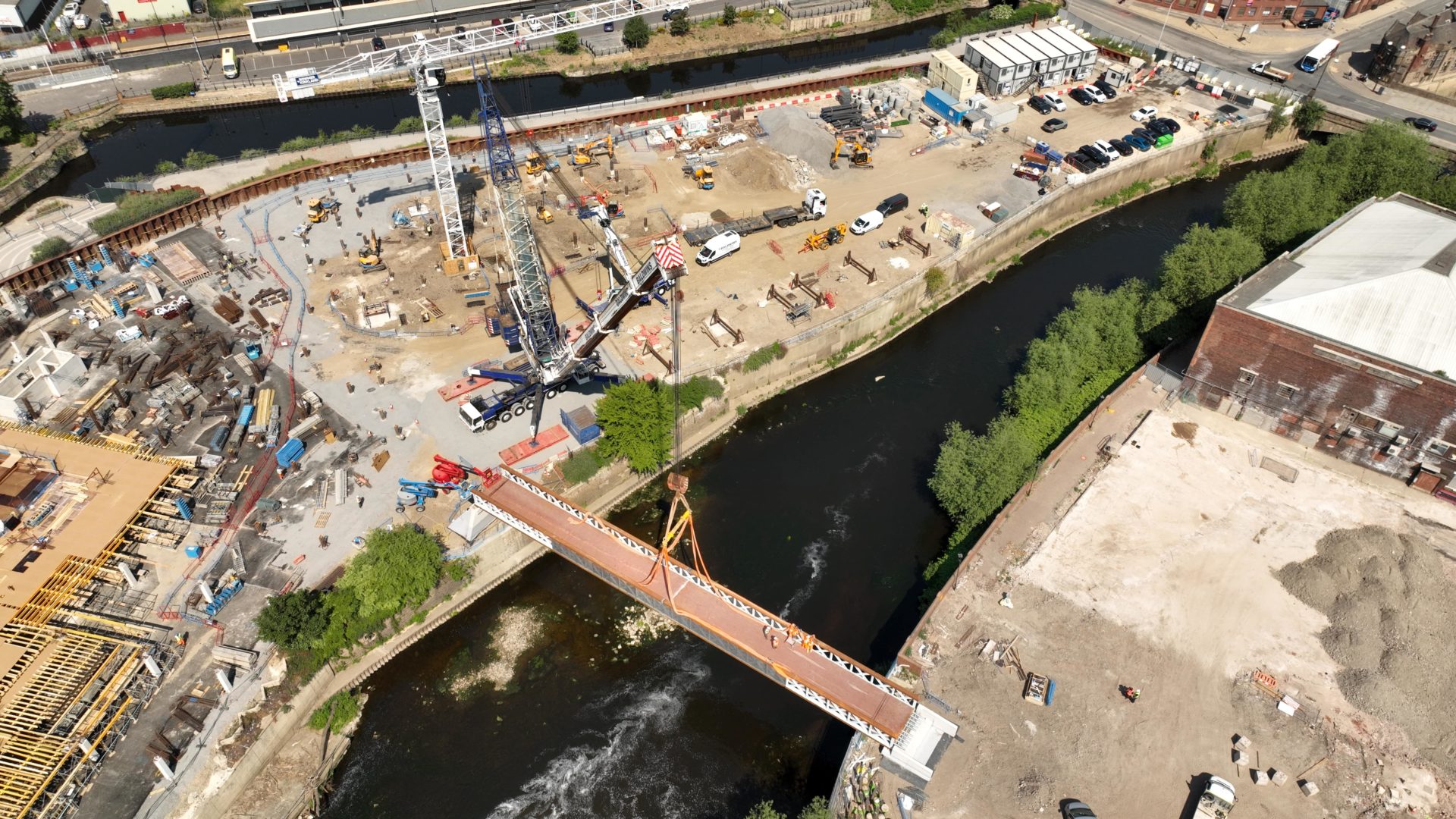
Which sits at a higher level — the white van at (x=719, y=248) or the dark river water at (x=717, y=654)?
the white van at (x=719, y=248)

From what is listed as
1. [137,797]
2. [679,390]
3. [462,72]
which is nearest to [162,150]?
[462,72]

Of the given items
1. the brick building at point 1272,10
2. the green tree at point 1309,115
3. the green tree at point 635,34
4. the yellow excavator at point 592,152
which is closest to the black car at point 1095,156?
the green tree at point 1309,115

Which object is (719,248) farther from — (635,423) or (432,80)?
(432,80)

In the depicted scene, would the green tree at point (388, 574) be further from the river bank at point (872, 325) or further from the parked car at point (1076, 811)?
the parked car at point (1076, 811)

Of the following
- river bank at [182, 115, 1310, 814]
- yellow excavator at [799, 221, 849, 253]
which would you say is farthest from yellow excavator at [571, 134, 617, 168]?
river bank at [182, 115, 1310, 814]

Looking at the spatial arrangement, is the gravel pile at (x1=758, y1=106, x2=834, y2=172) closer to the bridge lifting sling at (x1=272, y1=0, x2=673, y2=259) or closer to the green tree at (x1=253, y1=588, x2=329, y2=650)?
the bridge lifting sling at (x1=272, y1=0, x2=673, y2=259)

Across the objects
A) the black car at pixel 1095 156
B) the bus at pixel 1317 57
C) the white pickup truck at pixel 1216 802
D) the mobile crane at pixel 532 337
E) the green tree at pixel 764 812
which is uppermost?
the bus at pixel 1317 57

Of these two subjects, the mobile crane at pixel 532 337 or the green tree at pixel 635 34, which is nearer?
the mobile crane at pixel 532 337
